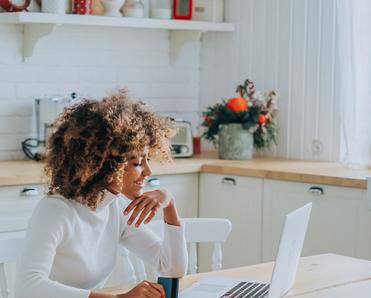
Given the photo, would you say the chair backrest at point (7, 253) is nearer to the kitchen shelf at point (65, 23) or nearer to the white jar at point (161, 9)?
the kitchen shelf at point (65, 23)

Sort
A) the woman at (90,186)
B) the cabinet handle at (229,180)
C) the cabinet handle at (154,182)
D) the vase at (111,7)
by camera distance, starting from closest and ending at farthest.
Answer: the woman at (90,186) → the cabinet handle at (154,182) → the cabinet handle at (229,180) → the vase at (111,7)

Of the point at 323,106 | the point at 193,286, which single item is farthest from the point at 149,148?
the point at 323,106

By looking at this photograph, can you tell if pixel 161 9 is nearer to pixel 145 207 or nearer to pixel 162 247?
pixel 162 247

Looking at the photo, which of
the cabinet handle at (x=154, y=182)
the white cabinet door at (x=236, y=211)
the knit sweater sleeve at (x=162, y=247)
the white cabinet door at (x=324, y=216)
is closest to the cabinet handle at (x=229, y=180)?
the white cabinet door at (x=236, y=211)

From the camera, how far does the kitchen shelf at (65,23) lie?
4.10 metres

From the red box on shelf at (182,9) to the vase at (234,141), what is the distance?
0.69m

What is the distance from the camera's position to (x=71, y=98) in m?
4.30

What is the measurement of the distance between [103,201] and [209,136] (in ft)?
7.87

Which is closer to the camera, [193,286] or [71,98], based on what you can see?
[193,286]

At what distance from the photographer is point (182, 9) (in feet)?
15.6

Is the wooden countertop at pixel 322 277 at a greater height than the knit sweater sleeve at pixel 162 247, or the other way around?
the knit sweater sleeve at pixel 162 247

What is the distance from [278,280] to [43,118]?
7.97 feet

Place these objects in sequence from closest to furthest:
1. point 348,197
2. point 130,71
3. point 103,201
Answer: point 103,201
point 348,197
point 130,71

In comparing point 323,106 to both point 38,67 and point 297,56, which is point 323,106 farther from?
point 38,67
